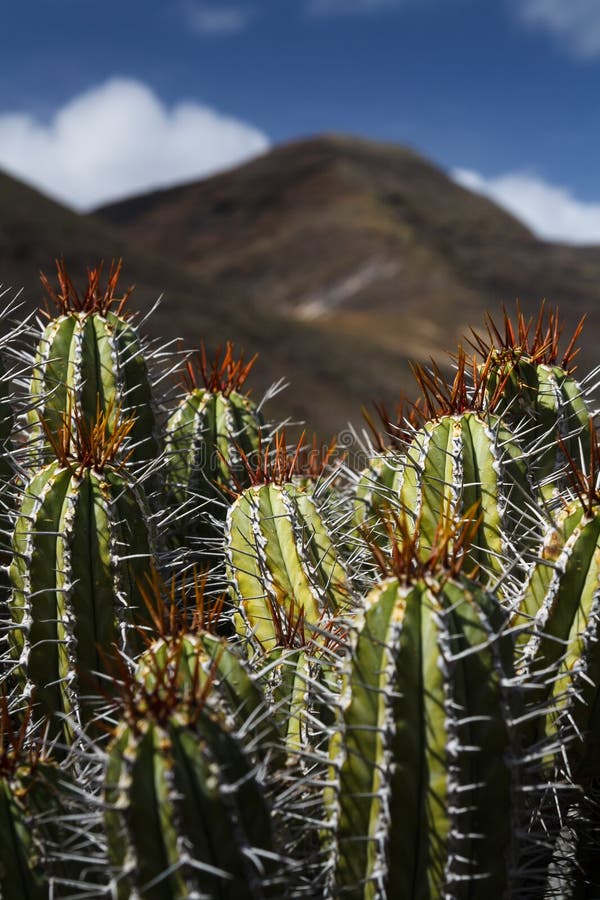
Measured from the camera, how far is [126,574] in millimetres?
2895

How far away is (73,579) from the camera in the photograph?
2822 mm

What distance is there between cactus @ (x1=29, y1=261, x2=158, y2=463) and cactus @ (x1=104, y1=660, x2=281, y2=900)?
1.89m

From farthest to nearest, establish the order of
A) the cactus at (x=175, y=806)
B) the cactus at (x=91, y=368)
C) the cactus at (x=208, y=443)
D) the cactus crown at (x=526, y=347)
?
the cactus at (x=208, y=443) → the cactus at (x=91, y=368) → the cactus crown at (x=526, y=347) → the cactus at (x=175, y=806)

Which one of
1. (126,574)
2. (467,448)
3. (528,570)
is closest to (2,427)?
(126,574)

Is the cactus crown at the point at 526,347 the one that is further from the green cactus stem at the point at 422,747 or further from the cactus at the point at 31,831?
the cactus at the point at 31,831

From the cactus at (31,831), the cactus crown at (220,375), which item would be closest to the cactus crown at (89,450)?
the cactus at (31,831)

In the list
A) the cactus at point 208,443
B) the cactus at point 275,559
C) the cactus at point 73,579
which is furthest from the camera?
the cactus at point 208,443

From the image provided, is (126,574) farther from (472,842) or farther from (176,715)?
(472,842)

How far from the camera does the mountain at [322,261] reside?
42344 mm

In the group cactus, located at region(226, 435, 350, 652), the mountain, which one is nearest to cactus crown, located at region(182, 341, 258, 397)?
cactus, located at region(226, 435, 350, 652)

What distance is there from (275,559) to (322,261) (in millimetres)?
83967

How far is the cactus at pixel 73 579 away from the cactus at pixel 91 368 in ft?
2.45

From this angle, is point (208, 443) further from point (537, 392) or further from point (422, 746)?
point (422, 746)

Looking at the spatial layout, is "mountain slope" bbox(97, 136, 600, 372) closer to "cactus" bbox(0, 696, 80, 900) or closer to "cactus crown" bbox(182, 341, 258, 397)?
"cactus crown" bbox(182, 341, 258, 397)
